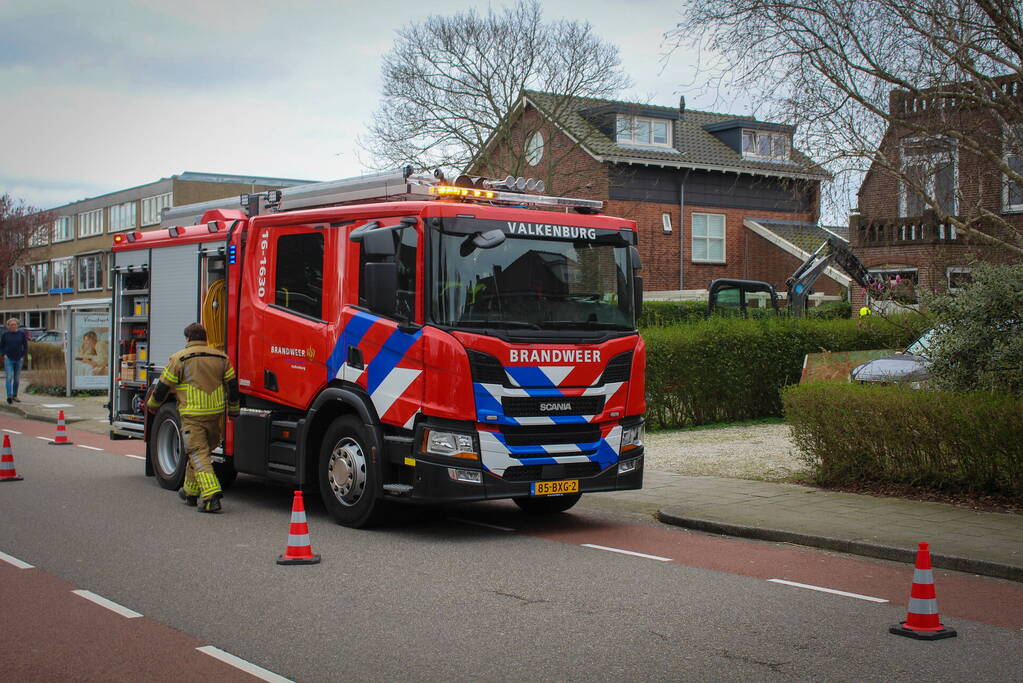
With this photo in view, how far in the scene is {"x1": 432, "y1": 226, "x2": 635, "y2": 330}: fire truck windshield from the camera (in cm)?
923

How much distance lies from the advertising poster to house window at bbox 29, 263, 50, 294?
57.7m

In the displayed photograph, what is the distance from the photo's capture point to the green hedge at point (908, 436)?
1035 centimetres

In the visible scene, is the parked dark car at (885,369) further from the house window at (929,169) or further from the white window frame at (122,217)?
the white window frame at (122,217)

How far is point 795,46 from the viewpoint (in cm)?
1116

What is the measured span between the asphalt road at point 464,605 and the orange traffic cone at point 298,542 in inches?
5.2

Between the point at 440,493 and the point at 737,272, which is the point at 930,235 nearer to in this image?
the point at 737,272

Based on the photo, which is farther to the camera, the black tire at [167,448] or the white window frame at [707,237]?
the white window frame at [707,237]

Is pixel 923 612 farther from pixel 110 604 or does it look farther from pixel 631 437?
pixel 110 604

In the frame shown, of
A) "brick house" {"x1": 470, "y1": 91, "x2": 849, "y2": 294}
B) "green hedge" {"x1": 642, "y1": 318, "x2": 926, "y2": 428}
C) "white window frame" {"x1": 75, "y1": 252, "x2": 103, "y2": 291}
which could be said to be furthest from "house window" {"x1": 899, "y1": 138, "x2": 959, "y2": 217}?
"white window frame" {"x1": 75, "y1": 252, "x2": 103, "y2": 291}

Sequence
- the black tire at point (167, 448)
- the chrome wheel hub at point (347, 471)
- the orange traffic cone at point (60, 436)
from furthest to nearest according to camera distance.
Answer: the orange traffic cone at point (60, 436), the black tire at point (167, 448), the chrome wheel hub at point (347, 471)

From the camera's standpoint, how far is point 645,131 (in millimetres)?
37312

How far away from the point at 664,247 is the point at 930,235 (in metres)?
12.4

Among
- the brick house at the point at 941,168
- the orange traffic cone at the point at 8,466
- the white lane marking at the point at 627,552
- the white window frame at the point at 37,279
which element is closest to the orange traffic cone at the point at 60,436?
the orange traffic cone at the point at 8,466

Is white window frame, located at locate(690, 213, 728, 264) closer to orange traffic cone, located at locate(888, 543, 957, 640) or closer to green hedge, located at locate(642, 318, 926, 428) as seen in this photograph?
green hedge, located at locate(642, 318, 926, 428)
